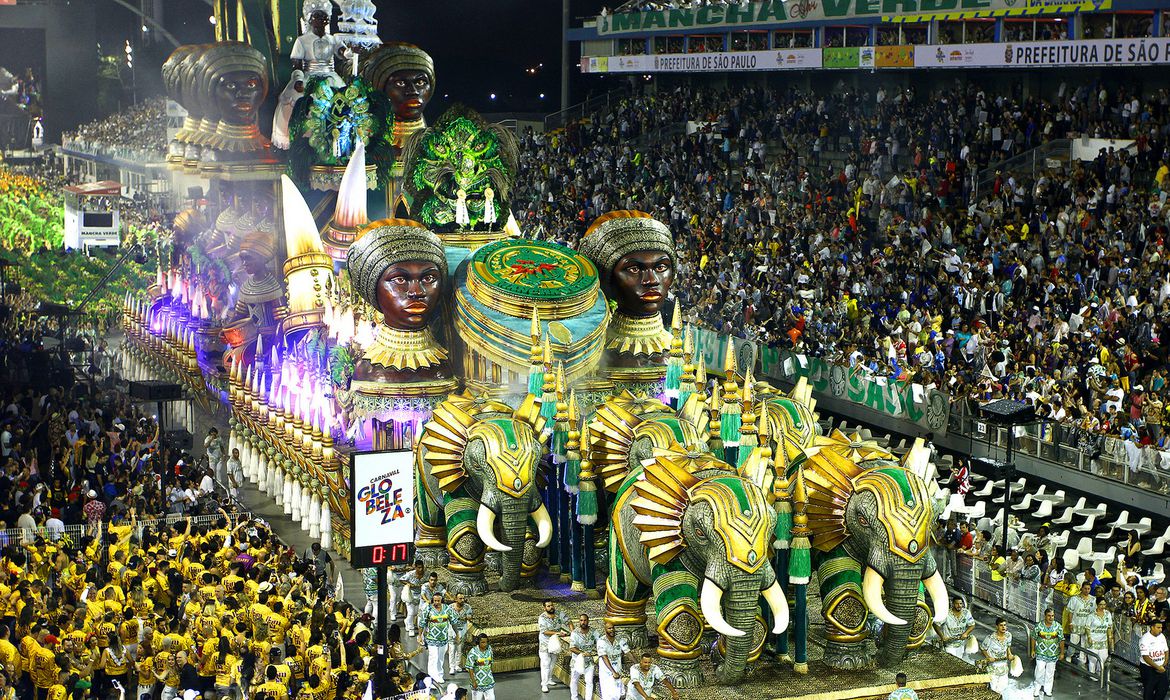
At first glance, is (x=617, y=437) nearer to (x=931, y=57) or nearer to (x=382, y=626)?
(x=382, y=626)

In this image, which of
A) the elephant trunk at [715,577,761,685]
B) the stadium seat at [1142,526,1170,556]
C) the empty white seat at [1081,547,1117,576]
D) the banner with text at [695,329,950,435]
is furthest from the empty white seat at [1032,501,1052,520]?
the elephant trunk at [715,577,761,685]

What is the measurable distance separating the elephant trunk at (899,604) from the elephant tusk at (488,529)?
455 centimetres

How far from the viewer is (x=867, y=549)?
16797 millimetres

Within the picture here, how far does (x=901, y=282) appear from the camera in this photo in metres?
31.5

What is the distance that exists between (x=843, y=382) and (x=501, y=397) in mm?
8632

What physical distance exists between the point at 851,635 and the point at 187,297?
18599 millimetres

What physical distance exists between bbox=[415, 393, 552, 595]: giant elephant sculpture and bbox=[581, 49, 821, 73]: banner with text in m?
20.3

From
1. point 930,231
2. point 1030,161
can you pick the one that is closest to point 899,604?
point 930,231

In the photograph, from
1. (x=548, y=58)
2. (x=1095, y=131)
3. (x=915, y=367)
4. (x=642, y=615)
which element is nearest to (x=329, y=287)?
(x=915, y=367)

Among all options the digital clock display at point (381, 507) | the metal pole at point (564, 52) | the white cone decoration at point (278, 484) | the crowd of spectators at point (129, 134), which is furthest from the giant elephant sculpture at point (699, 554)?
the metal pole at point (564, 52)

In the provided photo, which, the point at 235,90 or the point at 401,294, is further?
the point at 235,90

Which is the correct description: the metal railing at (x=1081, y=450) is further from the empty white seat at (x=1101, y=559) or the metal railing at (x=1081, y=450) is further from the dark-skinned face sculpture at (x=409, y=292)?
the dark-skinned face sculpture at (x=409, y=292)

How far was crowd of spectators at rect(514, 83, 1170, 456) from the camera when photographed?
2706 cm

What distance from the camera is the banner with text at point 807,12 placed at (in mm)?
31609
